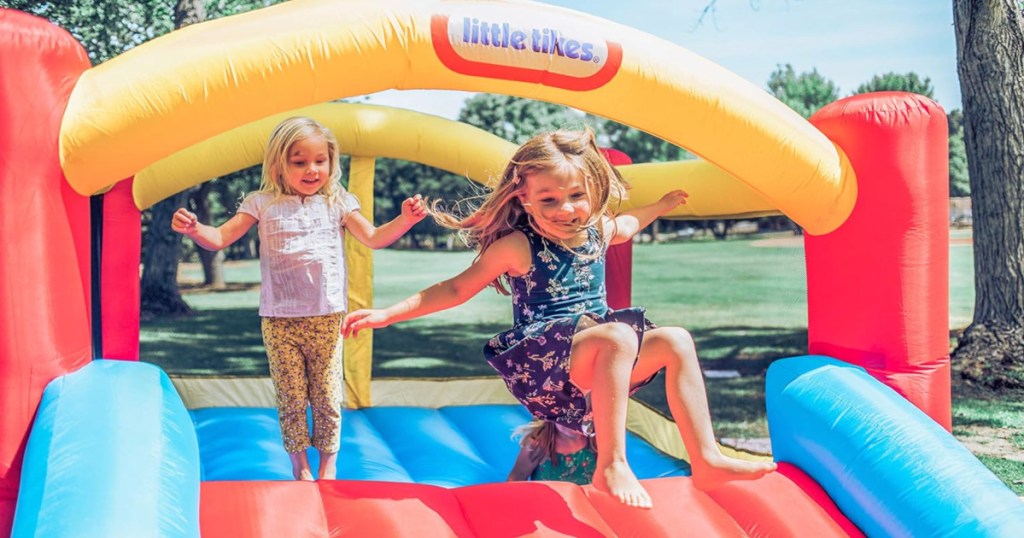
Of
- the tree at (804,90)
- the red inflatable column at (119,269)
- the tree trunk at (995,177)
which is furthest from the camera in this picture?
the tree at (804,90)

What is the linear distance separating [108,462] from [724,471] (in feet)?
4.14

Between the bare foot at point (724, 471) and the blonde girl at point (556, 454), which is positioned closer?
the bare foot at point (724, 471)

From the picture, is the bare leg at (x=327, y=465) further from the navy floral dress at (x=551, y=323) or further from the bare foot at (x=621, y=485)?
the bare foot at (x=621, y=485)

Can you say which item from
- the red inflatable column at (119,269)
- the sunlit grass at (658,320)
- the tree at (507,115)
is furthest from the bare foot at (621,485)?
the tree at (507,115)

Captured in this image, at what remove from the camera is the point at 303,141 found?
2789mm

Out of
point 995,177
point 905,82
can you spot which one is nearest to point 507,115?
point 905,82

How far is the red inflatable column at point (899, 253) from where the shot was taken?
8.41ft

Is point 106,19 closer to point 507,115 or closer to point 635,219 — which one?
point 507,115

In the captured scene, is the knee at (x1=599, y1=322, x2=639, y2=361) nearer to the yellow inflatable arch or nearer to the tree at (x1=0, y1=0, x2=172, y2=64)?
the yellow inflatable arch

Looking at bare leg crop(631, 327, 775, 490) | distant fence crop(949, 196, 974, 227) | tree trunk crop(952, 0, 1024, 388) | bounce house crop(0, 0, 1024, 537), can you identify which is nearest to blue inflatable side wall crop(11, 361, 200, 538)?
bounce house crop(0, 0, 1024, 537)

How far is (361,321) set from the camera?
2.00 meters

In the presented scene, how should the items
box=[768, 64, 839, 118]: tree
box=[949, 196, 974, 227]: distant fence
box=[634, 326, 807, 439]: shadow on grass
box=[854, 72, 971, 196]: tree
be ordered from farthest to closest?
1. box=[768, 64, 839, 118]: tree
2. box=[854, 72, 971, 196]: tree
3. box=[949, 196, 974, 227]: distant fence
4. box=[634, 326, 807, 439]: shadow on grass

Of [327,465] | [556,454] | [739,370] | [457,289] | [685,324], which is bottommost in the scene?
[739,370]

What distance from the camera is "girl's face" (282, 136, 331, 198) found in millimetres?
2809
